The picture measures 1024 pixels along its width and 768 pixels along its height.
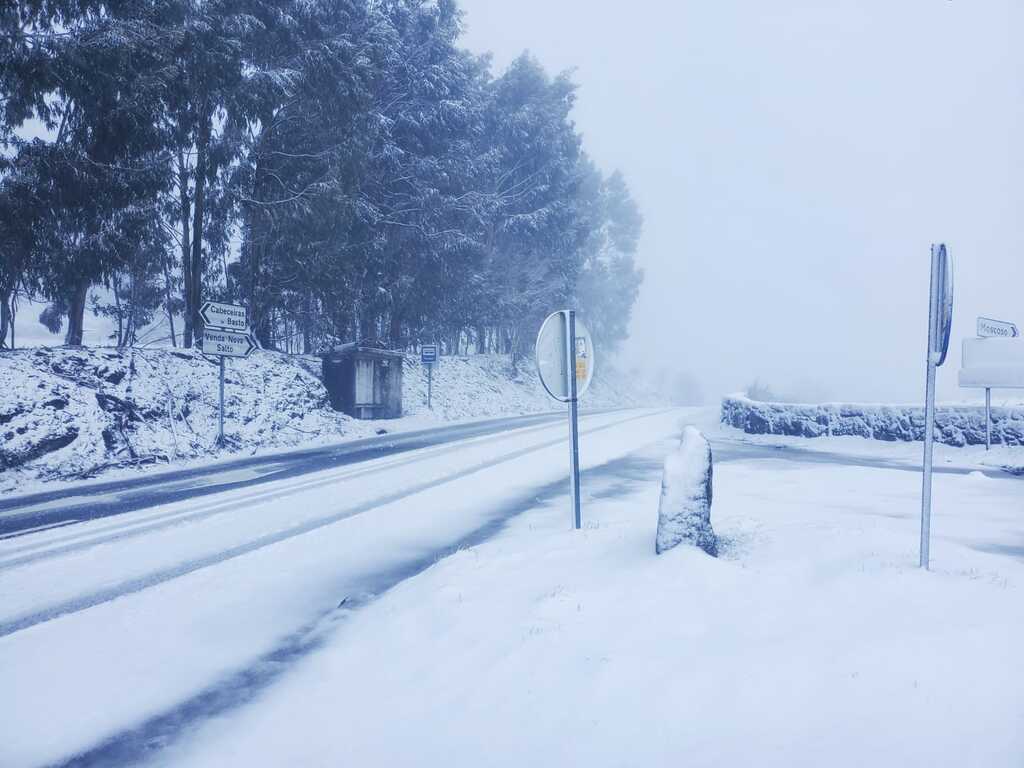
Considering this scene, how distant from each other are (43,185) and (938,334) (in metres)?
15.0

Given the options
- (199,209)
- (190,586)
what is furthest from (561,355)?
(199,209)

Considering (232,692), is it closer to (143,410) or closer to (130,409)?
(130,409)

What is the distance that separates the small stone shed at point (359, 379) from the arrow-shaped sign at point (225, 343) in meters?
6.74

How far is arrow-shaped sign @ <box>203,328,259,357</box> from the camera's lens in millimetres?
14016

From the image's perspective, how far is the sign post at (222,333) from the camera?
14047 millimetres

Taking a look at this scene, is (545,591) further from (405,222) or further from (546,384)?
(405,222)

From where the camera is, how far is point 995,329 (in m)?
12.6

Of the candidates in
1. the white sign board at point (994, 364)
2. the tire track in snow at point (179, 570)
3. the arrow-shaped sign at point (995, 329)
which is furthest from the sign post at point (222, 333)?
the arrow-shaped sign at point (995, 329)

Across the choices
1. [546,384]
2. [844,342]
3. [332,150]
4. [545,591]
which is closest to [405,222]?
[332,150]

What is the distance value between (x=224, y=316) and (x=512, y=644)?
12876 millimetres

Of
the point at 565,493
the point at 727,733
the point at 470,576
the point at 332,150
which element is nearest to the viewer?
the point at 727,733

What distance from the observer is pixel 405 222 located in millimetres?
26250

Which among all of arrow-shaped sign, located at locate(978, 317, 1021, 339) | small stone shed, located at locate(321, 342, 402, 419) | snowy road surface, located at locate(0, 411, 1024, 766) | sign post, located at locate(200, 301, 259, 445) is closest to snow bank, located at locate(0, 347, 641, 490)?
small stone shed, located at locate(321, 342, 402, 419)

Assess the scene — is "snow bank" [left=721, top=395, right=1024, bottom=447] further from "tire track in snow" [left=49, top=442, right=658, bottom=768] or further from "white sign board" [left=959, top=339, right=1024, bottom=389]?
"tire track in snow" [left=49, top=442, right=658, bottom=768]
